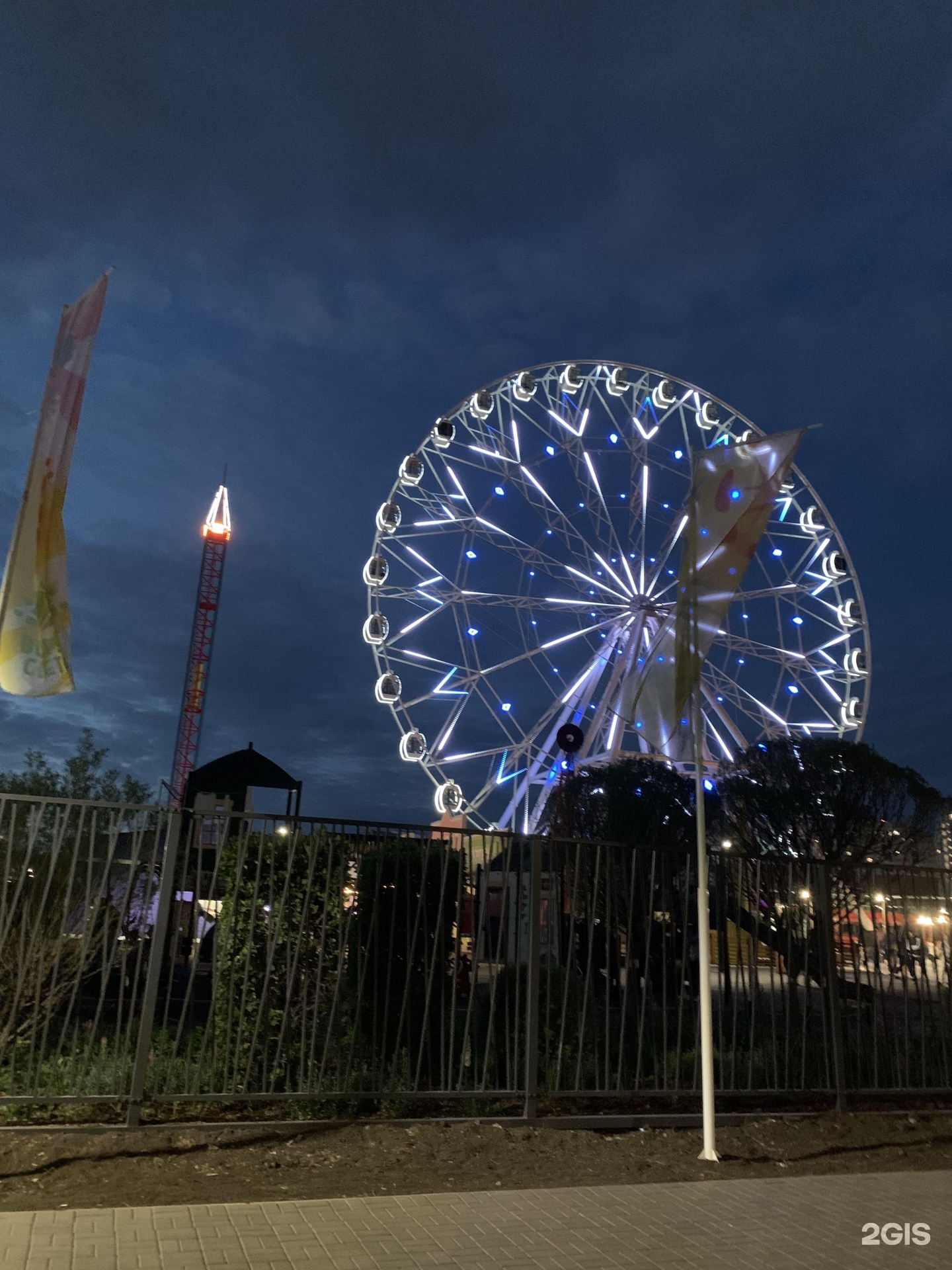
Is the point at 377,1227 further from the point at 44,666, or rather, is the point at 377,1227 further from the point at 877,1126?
the point at 877,1126

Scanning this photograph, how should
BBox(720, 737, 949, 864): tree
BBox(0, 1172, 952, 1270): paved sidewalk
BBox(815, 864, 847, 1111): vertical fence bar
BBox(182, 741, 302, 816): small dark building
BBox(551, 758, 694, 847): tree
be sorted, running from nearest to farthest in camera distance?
BBox(0, 1172, 952, 1270): paved sidewalk < BBox(815, 864, 847, 1111): vertical fence bar < BBox(720, 737, 949, 864): tree < BBox(551, 758, 694, 847): tree < BBox(182, 741, 302, 816): small dark building

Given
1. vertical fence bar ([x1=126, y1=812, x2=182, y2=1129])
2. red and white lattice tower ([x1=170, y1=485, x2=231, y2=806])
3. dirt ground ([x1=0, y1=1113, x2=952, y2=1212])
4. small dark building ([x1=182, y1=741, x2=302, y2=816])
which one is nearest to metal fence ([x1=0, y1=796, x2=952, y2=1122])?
vertical fence bar ([x1=126, y1=812, x2=182, y2=1129])

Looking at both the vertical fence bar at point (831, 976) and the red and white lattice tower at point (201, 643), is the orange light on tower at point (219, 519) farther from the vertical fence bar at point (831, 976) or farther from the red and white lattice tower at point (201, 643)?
the vertical fence bar at point (831, 976)

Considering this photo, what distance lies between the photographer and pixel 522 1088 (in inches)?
286

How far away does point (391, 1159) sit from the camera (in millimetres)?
5988

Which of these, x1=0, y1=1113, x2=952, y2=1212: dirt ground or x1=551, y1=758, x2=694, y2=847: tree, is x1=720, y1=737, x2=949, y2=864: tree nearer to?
x1=551, y1=758, x2=694, y2=847: tree

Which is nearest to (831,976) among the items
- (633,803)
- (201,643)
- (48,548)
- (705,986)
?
(705,986)

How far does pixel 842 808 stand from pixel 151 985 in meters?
13.5

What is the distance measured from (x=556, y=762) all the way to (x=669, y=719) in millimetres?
14651

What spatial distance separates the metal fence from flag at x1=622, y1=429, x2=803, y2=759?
4.57 feet

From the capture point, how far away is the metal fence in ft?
20.7

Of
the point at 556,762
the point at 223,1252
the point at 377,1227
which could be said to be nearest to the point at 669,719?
the point at 377,1227

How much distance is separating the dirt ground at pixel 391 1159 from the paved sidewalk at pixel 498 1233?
1.15 feet
